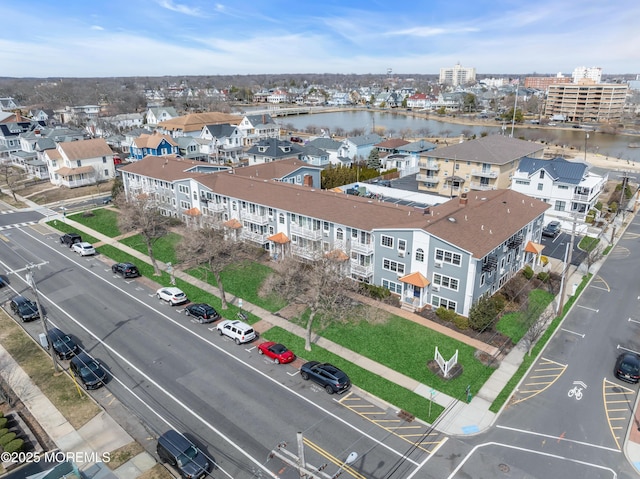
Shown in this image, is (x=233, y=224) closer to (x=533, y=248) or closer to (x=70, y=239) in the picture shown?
(x=70, y=239)

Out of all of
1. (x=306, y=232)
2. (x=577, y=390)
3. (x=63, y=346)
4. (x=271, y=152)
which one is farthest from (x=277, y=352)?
(x=271, y=152)

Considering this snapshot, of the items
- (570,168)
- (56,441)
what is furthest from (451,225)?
(570,168)

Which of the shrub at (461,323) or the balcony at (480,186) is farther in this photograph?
the balcony at (480,186)

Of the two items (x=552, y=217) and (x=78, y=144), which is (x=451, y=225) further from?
(x=78, y=144)

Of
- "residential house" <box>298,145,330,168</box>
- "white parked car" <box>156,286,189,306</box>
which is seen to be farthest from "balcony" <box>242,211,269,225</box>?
"residential house" <box>298,145,330,168</box>

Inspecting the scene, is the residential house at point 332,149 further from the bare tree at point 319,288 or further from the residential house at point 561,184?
the bare tree at point 319,288

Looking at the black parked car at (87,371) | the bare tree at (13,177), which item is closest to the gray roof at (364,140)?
the bare tree at (13,177)
